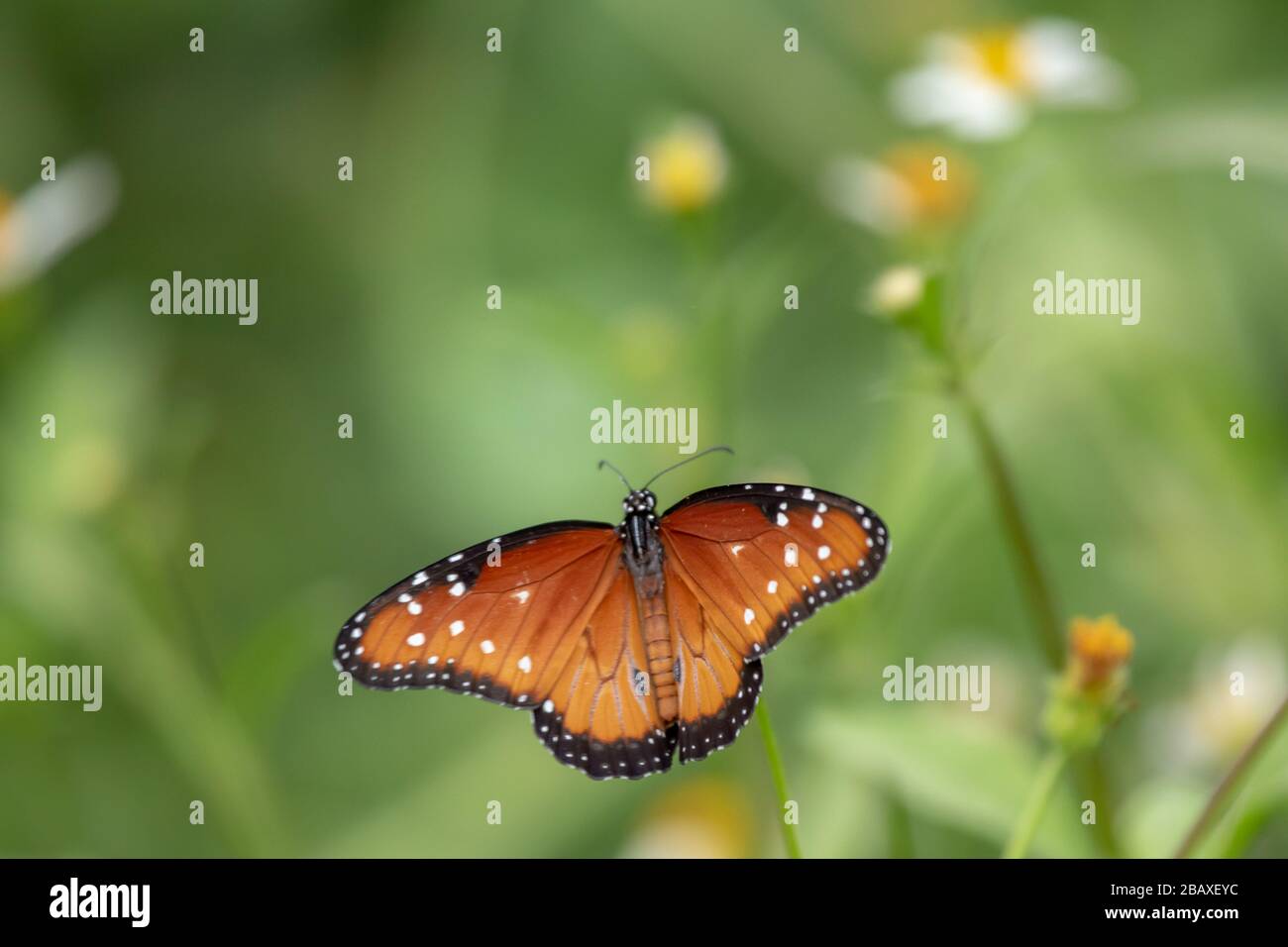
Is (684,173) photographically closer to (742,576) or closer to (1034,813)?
(742,576)

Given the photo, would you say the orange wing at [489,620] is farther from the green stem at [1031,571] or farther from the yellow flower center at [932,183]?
the yellow flower center at [932,183]

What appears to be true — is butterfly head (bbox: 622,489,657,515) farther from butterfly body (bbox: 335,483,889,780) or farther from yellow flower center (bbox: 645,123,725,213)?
A: yellow flower center (bbox: 645,123,725,213)

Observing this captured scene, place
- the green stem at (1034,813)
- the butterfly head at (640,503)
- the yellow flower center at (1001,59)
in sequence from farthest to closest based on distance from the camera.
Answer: the yellow flower center at (1001,59), the butterfly head at (640,503), the green stem at (1034,813)

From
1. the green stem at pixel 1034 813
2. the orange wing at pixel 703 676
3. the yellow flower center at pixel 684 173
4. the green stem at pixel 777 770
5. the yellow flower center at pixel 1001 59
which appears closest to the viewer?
the green stem at pixel 777 770

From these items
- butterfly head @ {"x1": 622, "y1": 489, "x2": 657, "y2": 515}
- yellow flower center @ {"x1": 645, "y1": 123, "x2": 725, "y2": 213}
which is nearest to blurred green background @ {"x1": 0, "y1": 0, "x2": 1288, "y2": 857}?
yellow flower center @ {"x1": 645, "y1": 123, "x2": 725, "y2": 213}

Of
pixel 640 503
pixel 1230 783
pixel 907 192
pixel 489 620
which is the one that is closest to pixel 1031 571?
pixel 1230 783

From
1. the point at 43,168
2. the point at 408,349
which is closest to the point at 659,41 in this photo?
the point at 408,349

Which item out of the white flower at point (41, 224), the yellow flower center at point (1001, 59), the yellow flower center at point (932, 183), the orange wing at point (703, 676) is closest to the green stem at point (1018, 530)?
the orange wing at point (703, 676)
